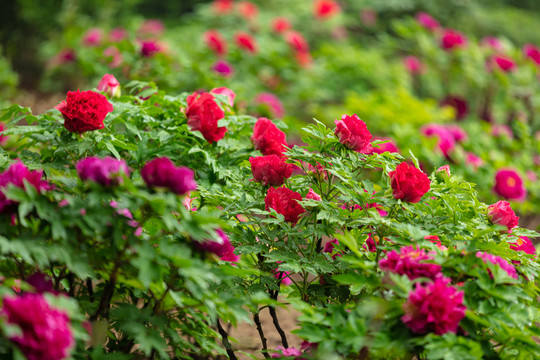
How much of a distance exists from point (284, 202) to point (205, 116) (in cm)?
46

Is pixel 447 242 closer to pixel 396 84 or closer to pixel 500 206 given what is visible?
pixel 500 206

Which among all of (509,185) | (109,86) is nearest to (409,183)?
(109,86)

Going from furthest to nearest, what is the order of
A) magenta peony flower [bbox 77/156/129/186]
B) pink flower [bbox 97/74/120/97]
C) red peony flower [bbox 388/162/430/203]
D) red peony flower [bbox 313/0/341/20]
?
red peony flower [bbox 313/0/341/20] → pink flower [bbox 97/74/120/97] → red peony flower [bbox 388/162/430/203] → magenta peony flower [bbox 77/156/129/186]

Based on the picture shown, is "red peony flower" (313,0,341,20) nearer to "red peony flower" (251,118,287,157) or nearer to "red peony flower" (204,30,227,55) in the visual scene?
"red peony flower" (204,30,227,55)

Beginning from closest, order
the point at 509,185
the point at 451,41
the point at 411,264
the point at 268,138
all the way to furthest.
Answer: the point at 411,264 → the point at 268,138 → the point at 509,185 → the point at 451,41

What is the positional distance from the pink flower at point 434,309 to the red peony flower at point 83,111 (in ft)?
3.36

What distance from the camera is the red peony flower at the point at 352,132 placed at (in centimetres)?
159

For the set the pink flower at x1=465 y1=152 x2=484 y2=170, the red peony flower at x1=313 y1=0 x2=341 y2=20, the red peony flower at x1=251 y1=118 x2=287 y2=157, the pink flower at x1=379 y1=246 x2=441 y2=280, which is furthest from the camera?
the red peony flower at x1=313 y1=0 x2=341 y2=20

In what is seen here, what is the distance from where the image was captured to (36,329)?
3.22 feet

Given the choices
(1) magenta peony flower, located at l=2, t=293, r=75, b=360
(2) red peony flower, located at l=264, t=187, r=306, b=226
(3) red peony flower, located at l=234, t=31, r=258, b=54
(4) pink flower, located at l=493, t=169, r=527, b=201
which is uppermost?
(1) magenta peony flower, located at l=2, t=293, r=75, b=360

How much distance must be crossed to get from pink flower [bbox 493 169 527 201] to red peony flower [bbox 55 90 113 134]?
2.45m

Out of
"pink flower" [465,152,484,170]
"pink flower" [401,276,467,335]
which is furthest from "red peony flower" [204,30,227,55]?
"pink flower" [401,276,467,335]

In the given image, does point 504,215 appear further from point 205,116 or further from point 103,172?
point 103,172

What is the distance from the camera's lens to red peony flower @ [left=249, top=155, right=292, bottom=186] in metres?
1.63
